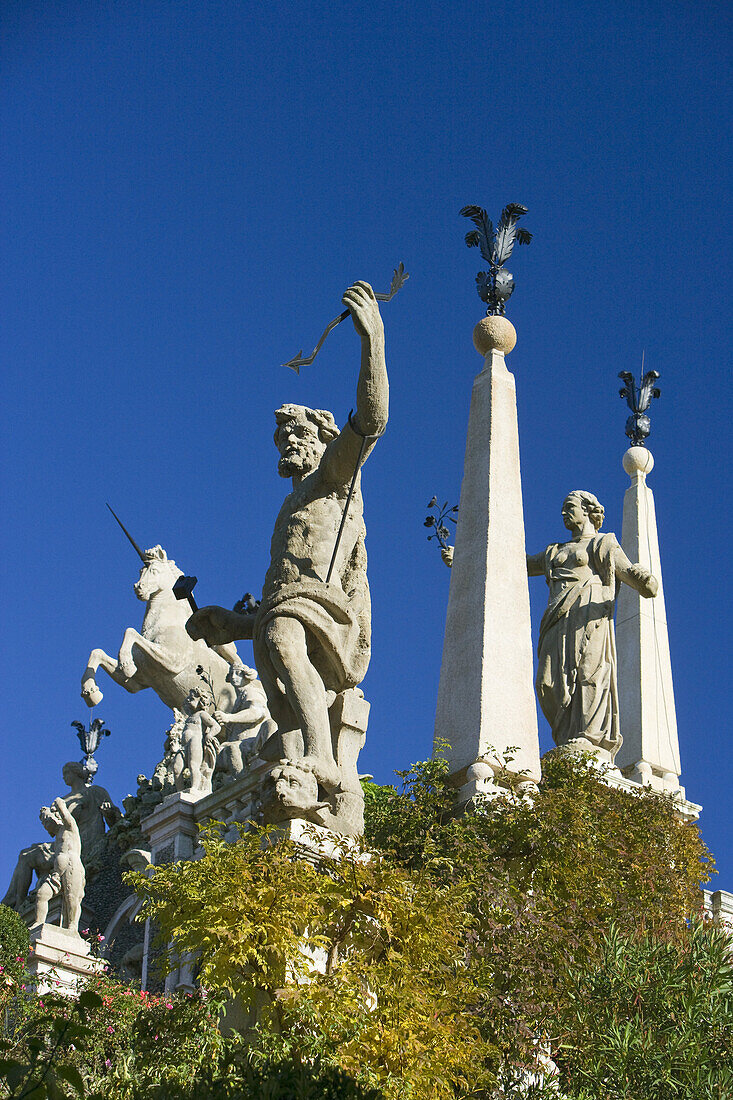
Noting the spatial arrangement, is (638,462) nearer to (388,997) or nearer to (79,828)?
(79,828)

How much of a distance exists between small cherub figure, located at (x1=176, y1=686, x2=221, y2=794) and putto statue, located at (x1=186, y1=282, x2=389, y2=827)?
17.2 ft

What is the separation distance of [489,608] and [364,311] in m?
4.70

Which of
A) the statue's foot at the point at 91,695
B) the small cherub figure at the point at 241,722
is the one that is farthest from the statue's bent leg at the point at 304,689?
the statue's foot at the point at 91,695

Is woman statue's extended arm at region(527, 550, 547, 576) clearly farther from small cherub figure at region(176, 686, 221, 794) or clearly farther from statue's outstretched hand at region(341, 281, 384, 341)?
statue's outstretched hand at region(341, 281, 384, 341)

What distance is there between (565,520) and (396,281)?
251 inches

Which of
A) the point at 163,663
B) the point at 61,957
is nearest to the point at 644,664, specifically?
the point at 163,663

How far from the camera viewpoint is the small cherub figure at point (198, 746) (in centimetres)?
1480

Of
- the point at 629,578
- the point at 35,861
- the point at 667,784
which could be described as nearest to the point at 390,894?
the point at 629,578

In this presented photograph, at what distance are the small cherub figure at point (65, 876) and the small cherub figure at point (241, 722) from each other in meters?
1.80

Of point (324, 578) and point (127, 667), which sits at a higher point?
point (127, 667)

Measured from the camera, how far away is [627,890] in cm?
1051

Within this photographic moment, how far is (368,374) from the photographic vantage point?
8664mm

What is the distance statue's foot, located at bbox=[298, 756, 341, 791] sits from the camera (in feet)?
28.3

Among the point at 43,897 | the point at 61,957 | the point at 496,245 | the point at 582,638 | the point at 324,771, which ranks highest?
the point at 496,245
